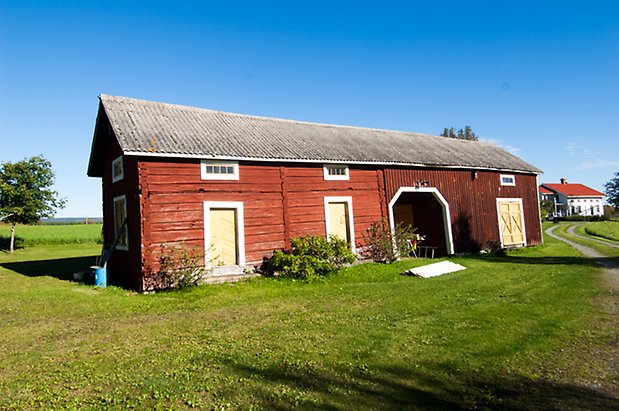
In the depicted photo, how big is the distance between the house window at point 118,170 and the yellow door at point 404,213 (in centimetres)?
1448

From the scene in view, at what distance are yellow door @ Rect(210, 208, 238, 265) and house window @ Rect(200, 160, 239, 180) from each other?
1.14 meters

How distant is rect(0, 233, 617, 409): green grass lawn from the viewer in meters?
4.29

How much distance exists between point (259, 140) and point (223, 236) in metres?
4.43

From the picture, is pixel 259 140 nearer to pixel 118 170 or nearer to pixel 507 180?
pixel 118 170

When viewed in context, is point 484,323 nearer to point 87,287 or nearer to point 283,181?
point 283,181

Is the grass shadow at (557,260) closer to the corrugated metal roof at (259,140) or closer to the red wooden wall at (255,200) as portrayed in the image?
the corrugated metal roof at (259,140)

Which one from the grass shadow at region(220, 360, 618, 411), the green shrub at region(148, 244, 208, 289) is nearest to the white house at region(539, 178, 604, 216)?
the green shrub at region(148, 244, 208, 289)

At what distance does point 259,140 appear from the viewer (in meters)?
15.0

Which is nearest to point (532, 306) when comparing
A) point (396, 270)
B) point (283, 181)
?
point (396, 270)

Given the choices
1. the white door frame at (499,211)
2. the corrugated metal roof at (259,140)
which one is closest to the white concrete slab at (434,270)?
the corrugated metal roof at (259,140)

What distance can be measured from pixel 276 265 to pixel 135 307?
15.8 ft

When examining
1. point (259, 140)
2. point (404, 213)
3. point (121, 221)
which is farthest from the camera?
point (404, 213)

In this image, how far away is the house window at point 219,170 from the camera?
1253 cm

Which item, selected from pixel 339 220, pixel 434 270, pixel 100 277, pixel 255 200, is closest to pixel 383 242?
pixel 339 220
